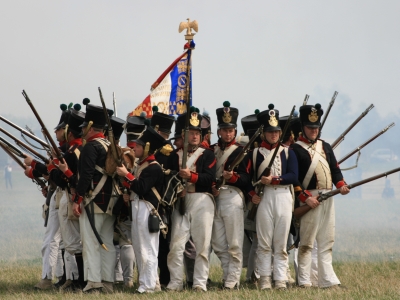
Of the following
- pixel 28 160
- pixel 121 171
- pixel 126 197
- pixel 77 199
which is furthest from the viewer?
pixel 28 160

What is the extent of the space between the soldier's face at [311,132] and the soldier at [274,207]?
1.36 feet

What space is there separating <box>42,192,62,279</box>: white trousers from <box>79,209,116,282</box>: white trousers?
40.5 inches

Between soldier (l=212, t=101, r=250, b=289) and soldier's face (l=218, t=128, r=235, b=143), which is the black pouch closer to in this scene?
soldier (l=212, t=101, r=250, b=289)

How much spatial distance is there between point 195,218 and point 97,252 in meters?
1.38

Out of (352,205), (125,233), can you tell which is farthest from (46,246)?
(352,205)

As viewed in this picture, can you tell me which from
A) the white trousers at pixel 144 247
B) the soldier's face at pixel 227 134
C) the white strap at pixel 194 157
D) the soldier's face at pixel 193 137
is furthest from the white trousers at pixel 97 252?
the soldier's face at pixel 227 134

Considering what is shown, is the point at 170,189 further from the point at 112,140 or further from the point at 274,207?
the point at 274,207

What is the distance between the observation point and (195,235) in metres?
11.6

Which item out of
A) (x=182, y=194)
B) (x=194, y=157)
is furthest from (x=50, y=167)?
(x=194, y=157)

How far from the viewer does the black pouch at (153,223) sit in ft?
36.6

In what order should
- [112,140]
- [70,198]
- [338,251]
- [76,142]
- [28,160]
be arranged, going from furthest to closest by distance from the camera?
[338,251] → [28,160] → [76,142] → [70,198] → [112,140]

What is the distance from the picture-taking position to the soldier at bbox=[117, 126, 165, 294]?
1119cm

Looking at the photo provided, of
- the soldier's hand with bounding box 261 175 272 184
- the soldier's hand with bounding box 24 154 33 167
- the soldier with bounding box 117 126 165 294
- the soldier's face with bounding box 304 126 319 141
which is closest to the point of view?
the soldier with bounding box 117 126 165 294

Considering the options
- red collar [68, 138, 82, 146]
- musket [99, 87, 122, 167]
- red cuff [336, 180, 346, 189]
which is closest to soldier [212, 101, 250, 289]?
red cuff [336, 180, 346, 189]
